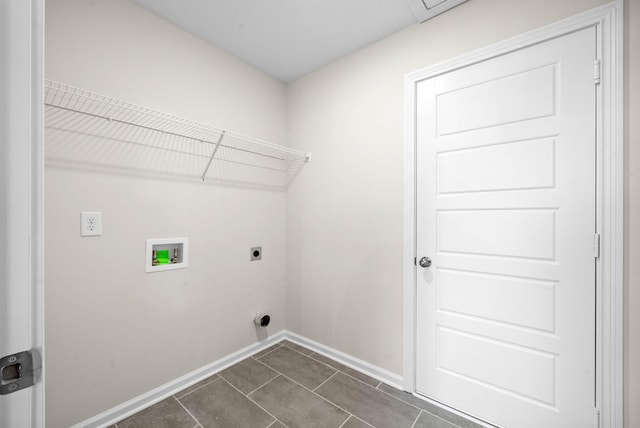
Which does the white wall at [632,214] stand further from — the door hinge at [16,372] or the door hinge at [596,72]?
the door hinge at [16,372]

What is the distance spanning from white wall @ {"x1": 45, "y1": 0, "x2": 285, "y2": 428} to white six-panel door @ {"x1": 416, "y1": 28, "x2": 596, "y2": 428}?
1.45 m

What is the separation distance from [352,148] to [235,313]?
1.66 metres

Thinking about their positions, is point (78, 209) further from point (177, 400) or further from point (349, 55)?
point (349, 55)

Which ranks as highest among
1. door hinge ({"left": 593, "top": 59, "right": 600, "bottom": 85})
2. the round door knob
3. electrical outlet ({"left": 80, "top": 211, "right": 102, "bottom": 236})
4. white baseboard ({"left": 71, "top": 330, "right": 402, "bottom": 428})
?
door hinge ({"left": 593, "top": 59, "right": 600, "bottom": 85})

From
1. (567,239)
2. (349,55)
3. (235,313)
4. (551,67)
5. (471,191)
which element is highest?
(349,55)

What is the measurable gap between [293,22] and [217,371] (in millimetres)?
2592

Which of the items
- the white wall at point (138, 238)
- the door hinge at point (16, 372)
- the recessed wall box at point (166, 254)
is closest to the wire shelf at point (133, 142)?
the white wall at point (138, 238)

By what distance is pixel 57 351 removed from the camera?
1433mm

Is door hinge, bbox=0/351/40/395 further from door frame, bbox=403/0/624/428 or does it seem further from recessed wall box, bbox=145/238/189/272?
door frame, bbox=403/0/624/428

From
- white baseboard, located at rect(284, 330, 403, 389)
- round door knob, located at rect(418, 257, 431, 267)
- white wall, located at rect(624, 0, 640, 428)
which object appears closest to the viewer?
white wall, located at rect(624, 0, 640, 428)

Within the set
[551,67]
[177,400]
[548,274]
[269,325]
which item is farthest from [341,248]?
[551,67]

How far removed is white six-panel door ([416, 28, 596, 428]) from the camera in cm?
134

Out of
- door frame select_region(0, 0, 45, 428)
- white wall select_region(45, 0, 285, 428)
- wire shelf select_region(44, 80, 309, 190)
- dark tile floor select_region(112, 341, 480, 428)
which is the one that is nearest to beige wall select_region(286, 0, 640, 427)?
dark tile floor select_region(112, 341, 480, 428)

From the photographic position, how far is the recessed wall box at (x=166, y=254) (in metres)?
1.76
